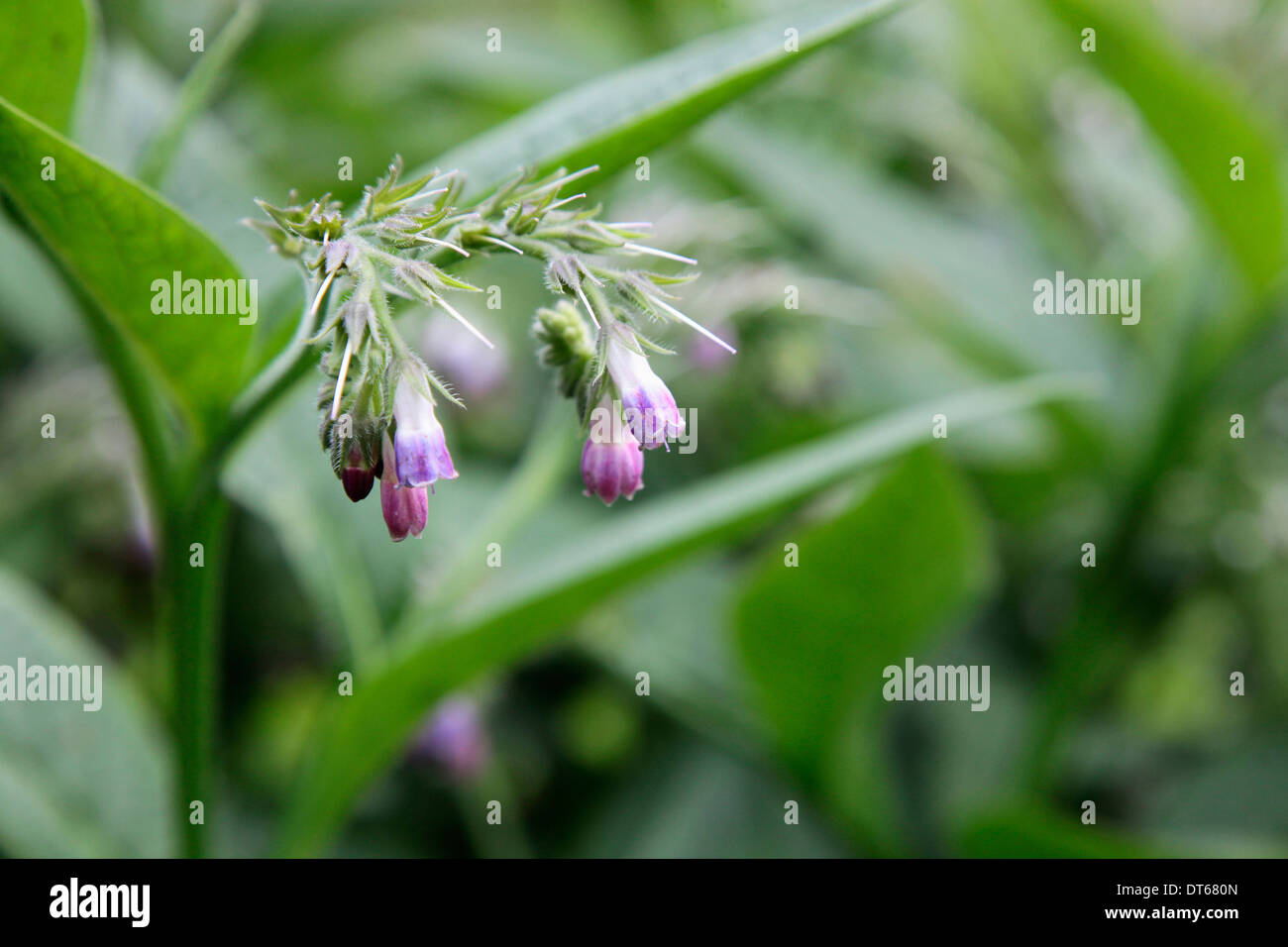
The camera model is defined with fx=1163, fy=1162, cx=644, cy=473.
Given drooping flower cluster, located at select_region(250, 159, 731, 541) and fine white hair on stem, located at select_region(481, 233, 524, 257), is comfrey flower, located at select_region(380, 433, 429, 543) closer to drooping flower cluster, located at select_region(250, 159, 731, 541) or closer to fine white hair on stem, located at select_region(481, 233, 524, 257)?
drooping flower cluster, located at select_region(250, 159, 731, 541)

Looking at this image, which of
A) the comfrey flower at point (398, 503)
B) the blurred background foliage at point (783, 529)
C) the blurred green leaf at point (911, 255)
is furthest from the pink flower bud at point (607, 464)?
the blurred green leaf at point (911, 255)

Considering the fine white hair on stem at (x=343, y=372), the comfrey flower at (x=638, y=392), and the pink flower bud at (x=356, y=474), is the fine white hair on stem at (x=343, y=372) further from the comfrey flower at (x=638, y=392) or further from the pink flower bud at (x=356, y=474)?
the comfrey flower at (x=638, y=392)

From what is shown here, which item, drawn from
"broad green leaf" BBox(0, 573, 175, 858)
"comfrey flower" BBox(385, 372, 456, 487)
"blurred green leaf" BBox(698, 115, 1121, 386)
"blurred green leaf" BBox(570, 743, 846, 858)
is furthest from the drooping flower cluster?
"blurred green leaf" BBox(698, 115, 1121, 386)

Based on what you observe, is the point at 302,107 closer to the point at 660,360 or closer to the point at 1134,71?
the point at 660,360

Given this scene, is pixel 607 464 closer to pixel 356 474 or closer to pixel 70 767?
pixel 356 474
